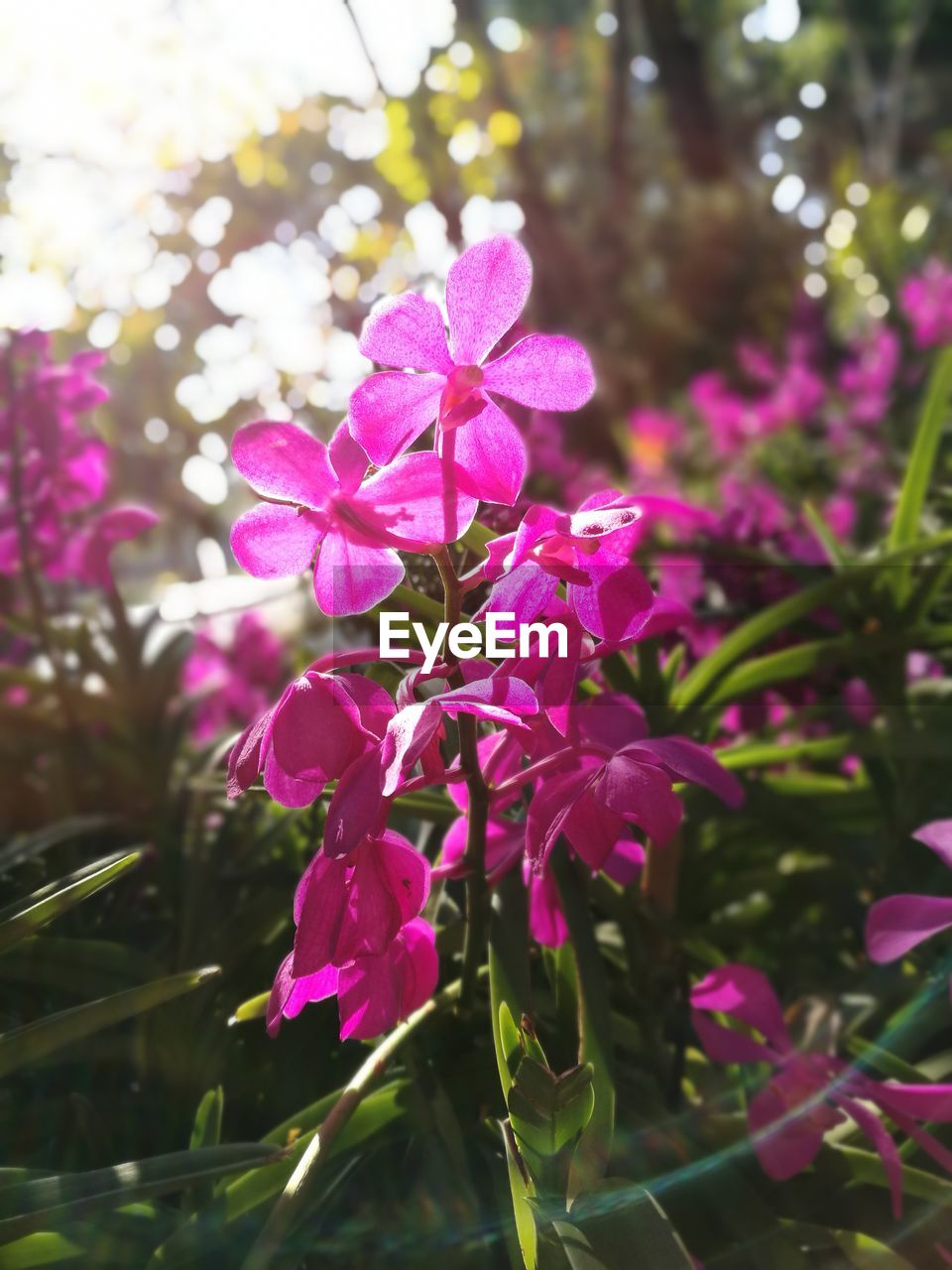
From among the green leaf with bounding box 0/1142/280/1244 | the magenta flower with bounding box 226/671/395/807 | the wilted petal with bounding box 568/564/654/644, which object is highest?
the wilted petal with bounding box 568/564/654/644

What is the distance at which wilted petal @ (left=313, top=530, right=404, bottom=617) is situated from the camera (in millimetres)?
291

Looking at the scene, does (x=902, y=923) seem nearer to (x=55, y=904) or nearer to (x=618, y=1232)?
(x=618, y=1232)

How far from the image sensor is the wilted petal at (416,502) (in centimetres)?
29

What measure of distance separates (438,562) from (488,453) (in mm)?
37

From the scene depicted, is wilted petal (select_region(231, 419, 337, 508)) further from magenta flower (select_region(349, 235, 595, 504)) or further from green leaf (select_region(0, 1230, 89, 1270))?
green leaf (select_region(0, 1230, 89, 1270))

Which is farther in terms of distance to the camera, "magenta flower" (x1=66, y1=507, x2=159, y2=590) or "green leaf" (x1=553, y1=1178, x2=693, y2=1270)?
"magenta flower" (x1=66, y1=507, x2=159, y2=590)

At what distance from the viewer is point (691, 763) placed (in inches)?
11.9

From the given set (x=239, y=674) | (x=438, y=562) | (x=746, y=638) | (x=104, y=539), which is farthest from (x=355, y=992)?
(x=239, y=674)

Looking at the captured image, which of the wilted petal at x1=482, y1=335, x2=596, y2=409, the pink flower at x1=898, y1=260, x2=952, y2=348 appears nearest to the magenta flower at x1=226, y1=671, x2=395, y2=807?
the wilted petal at x1=482, y1=335, x2=596, y2=409

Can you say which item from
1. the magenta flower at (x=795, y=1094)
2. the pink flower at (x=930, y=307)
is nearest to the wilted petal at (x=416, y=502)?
the magenta flower at (x=795, y=1094)

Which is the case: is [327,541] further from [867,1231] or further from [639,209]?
[639,209]

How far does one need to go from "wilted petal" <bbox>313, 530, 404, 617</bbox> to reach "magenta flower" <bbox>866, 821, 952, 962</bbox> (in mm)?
232

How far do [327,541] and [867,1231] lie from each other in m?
0.33

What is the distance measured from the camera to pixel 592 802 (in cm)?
30
